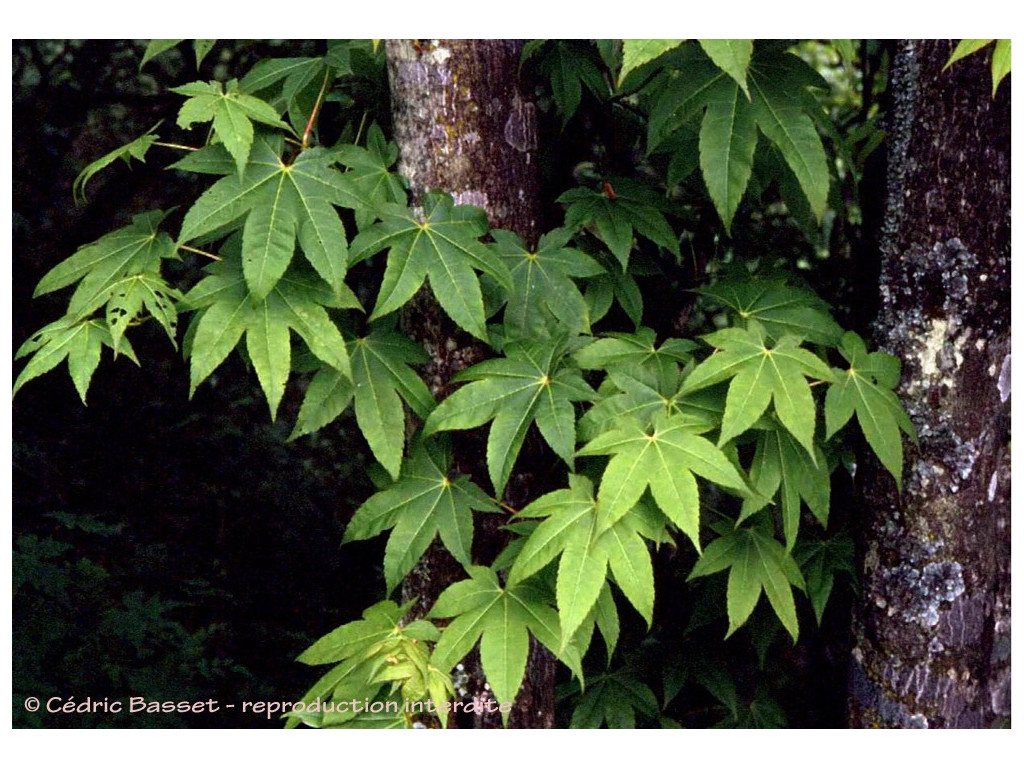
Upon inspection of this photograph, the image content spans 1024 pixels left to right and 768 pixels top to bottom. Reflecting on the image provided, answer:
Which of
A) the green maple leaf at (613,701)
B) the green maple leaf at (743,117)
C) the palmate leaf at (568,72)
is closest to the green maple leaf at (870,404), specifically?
the green maple leaf at (743,117)

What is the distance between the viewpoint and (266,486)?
3.71 m

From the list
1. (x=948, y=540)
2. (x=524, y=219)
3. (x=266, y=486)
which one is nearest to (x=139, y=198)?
(x=266, y=486)

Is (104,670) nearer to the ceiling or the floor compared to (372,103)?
nearer to the floor

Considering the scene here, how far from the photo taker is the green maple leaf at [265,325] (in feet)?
5.12

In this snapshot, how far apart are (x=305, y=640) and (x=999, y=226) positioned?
2.49 m

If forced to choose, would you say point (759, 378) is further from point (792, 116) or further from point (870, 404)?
point (792, 116)

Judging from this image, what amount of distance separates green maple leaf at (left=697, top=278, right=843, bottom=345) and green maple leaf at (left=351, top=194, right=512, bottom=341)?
0.55 m

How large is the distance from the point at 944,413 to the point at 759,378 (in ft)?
1.82

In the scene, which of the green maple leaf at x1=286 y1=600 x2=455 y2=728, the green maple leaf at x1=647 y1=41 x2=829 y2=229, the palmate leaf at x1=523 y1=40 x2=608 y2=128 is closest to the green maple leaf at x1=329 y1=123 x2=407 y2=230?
the palmate leaf at x1=523 y1=40 x2=608 y2=128

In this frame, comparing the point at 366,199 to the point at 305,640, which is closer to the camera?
the point at 366,199

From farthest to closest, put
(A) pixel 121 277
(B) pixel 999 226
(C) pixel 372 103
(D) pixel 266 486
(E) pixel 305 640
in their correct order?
(D) pixel 266 486 → (E) pixel 305 640 → (C) pixel 372 103 → (B) pixel 999 226 → (A) pixel 121 277

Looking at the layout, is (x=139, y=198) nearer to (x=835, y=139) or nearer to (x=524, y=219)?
(x=524, y=219)

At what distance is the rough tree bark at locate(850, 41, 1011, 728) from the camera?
72.6 inches

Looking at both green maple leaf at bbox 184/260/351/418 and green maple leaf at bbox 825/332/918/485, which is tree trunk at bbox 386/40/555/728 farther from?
Answer: green maple leaf at bbox 825/332/918/485
